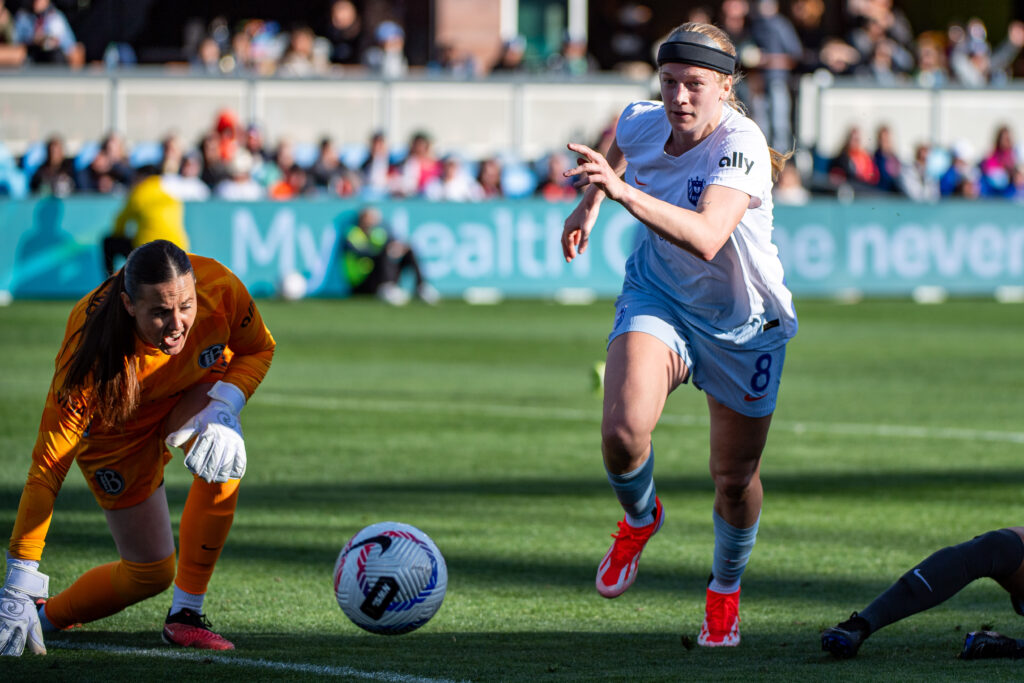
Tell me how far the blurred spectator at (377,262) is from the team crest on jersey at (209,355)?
581 inches

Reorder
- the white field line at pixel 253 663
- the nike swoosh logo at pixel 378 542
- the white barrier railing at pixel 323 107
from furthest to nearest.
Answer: the white barrier railing at pixel 323 107
the nike swoosh logo at pixel 378 542
the white field line at pixel 253 663

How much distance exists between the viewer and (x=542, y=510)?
8664mm

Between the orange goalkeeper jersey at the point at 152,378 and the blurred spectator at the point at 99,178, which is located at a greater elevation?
the orange goalkeeper jersey at the point at 152,378

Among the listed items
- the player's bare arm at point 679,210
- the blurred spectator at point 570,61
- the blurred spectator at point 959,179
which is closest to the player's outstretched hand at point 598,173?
the player's bare arm at point 679,210

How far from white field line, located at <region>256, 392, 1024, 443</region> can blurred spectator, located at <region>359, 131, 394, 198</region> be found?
951 cm

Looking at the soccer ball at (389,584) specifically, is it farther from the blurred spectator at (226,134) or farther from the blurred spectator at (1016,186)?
the blurred spectator at (1016,186)

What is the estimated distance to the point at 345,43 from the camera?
27.4m

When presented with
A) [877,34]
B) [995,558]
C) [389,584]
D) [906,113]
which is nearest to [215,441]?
[389,584]

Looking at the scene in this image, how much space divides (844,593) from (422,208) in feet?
49.2

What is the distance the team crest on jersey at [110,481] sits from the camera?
5750 millimetres

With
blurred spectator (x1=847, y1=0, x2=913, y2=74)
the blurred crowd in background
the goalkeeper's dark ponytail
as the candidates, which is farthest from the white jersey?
blurred spectator (x1=847, y1=0, x2=913, y2=74)

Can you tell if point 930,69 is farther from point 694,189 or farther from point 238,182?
point 694,189

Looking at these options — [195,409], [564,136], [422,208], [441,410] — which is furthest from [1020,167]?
[195,409]

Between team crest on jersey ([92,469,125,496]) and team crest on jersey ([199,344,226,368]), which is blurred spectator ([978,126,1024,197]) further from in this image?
team crest on jersey ([92,469,125,496])
